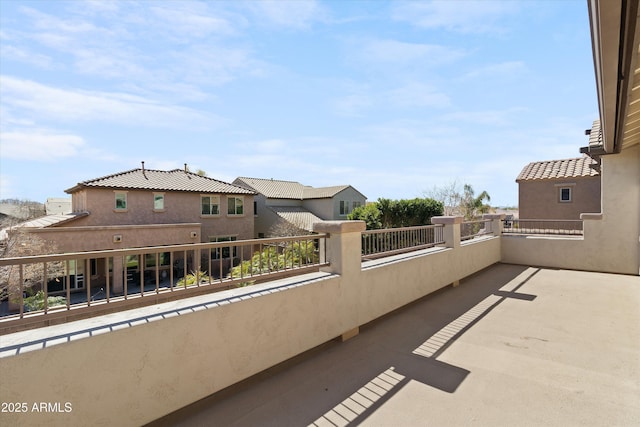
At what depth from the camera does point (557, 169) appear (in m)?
15.9

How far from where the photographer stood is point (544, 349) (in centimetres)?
358

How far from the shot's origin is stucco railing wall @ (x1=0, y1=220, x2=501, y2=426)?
1.80 metres

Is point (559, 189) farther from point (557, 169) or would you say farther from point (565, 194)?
point (557, 169)

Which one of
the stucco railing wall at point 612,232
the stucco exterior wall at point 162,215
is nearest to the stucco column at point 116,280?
the stucco exterior wall at point 162,215

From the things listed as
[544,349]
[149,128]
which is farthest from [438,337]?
[149,128]

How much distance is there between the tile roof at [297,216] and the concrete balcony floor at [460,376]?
16.3 metres

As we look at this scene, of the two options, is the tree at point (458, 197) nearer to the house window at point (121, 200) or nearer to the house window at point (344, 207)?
the house window at point (344, 207)

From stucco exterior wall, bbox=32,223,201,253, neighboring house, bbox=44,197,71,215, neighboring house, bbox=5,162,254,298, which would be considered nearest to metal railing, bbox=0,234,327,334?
stucco exterior wall, bbox=32,223,201,253

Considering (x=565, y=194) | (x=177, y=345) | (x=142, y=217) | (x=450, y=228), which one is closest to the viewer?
(x=177, y=345)

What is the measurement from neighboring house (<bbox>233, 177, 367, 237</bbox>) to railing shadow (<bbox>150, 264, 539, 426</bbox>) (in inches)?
654

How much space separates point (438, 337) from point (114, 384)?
141 inches

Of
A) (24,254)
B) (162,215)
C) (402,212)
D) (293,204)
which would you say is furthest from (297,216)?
(24,254)

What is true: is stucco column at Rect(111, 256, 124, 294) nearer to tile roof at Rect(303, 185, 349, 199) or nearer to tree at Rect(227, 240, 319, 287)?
tree at Rect(227, 240, 319, 287)

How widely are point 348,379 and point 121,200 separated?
1693 centimetres
